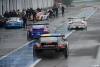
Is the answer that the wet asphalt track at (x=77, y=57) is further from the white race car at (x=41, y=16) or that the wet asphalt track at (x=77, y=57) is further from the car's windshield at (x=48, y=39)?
the white race car at (x=41, y=16)

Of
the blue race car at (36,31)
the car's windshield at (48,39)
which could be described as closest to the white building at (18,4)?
the blue race car at (36,31)

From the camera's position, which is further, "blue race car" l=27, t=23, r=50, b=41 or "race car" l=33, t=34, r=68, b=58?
"blue race car" l=27, t=23, r=50, b=41

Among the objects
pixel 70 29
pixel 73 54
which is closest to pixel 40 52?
pixel 73 54

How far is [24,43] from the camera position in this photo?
Result: 2917 cm

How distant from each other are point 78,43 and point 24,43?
3.90m

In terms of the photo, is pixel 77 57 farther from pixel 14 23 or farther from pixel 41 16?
pixel 41 16

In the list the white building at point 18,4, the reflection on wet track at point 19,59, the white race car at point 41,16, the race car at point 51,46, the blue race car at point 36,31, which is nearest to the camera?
the reflection on wet track at point 19,59

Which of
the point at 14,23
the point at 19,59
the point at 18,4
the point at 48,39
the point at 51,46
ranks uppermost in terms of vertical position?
the point at 18,4

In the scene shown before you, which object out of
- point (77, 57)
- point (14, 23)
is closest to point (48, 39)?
point (77, 57)

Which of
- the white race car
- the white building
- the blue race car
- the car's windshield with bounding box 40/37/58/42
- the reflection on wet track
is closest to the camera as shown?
the reflection on wet track

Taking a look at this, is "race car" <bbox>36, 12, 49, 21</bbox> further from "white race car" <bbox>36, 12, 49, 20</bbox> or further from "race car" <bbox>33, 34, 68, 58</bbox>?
"race car" <bbox>33, 34, 68, 58</bbox>

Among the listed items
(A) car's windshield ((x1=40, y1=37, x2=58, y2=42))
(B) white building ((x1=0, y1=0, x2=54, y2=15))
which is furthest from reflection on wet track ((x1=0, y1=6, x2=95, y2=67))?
(B) white building ((x1=0, y1=0, x2=54, y2=15))

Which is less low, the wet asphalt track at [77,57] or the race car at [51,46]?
the race car at [51,46]

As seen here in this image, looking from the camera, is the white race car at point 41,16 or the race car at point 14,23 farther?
the white race car at point 41,16
